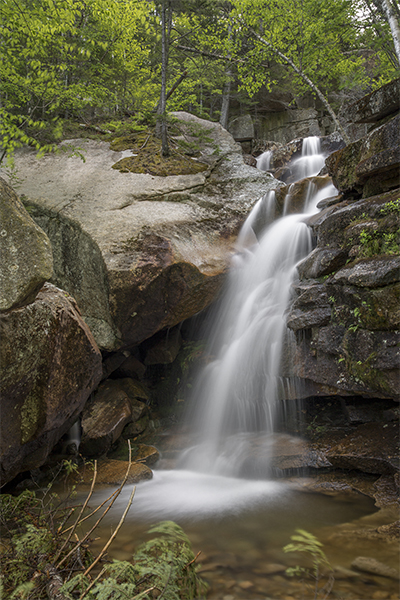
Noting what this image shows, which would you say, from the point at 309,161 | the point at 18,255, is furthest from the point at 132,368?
the point at 309,161

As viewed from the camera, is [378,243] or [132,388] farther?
[132,388]

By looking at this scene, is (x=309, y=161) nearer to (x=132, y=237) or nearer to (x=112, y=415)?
(x=132, y=237)

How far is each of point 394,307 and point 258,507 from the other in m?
3.03

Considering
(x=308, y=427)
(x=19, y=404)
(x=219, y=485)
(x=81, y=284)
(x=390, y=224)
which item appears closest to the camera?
(x=19, y=404)

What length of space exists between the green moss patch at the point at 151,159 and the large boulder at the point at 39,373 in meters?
5.17

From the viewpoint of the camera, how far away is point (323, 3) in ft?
30.0

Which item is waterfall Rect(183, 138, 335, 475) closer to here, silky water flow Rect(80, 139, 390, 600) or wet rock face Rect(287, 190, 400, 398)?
silky water flow Rect(80, 139, 390, 600)

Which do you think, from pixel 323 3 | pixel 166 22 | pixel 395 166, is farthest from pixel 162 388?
pixel 323 3

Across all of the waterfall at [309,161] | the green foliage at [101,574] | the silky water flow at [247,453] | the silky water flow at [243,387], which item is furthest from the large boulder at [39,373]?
the waterfall at [309,161]

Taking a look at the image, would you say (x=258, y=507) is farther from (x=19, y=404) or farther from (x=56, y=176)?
(x=56, y=176)

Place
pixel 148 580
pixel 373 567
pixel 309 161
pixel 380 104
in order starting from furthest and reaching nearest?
1. pixel 309 161
2. pixel 380 104
3. pixel 373 567
4. pixel 148 580

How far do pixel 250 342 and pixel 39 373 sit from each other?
400 cm

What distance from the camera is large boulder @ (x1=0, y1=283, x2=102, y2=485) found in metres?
3.73

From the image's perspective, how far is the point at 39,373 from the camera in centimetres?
412
